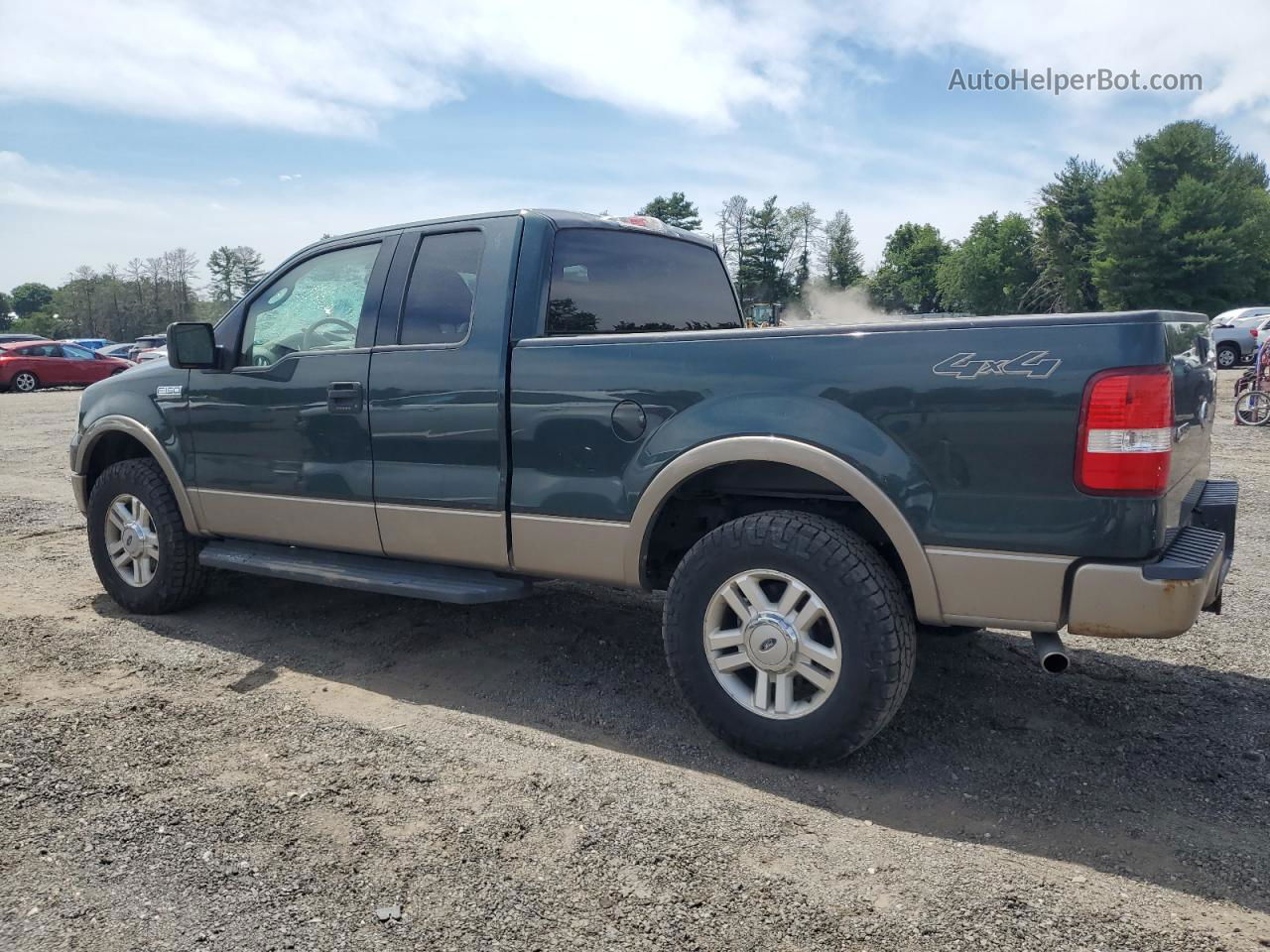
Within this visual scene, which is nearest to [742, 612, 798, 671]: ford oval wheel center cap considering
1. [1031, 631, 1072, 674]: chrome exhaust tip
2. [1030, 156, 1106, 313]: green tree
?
[1031, 631, 1072, 674]: chrome exhaust tip

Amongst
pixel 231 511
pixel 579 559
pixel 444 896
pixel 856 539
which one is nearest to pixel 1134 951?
pixel 856 539

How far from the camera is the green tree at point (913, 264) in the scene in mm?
105000

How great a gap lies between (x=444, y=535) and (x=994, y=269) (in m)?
89.5

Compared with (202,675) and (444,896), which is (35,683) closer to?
(202,675)

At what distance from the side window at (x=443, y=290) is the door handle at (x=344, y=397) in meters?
0.29

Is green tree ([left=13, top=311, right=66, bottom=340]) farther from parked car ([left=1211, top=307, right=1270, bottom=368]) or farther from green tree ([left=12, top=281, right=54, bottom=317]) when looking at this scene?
parked car ([left=1211, top=307, right=1270, bottom=368])

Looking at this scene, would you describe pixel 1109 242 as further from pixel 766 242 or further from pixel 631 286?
pixel 631 286

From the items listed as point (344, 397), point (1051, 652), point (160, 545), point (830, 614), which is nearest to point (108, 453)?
point (160, 545)

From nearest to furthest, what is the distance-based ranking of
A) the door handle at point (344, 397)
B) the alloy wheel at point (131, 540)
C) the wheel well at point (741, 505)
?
the wheel well at point (741, 505)
the door handle at point (344, 397)
the alloy wheel at point (131, 540)

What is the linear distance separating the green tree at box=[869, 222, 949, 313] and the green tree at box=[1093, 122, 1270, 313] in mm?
39866

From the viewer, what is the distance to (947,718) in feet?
12.3

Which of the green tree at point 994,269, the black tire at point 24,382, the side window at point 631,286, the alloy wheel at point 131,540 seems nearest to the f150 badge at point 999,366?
the side window at point 631,286

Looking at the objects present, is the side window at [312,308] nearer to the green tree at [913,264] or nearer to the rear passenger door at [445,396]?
the rear passenger door at [445,396]

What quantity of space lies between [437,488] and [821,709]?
184 centimetres
